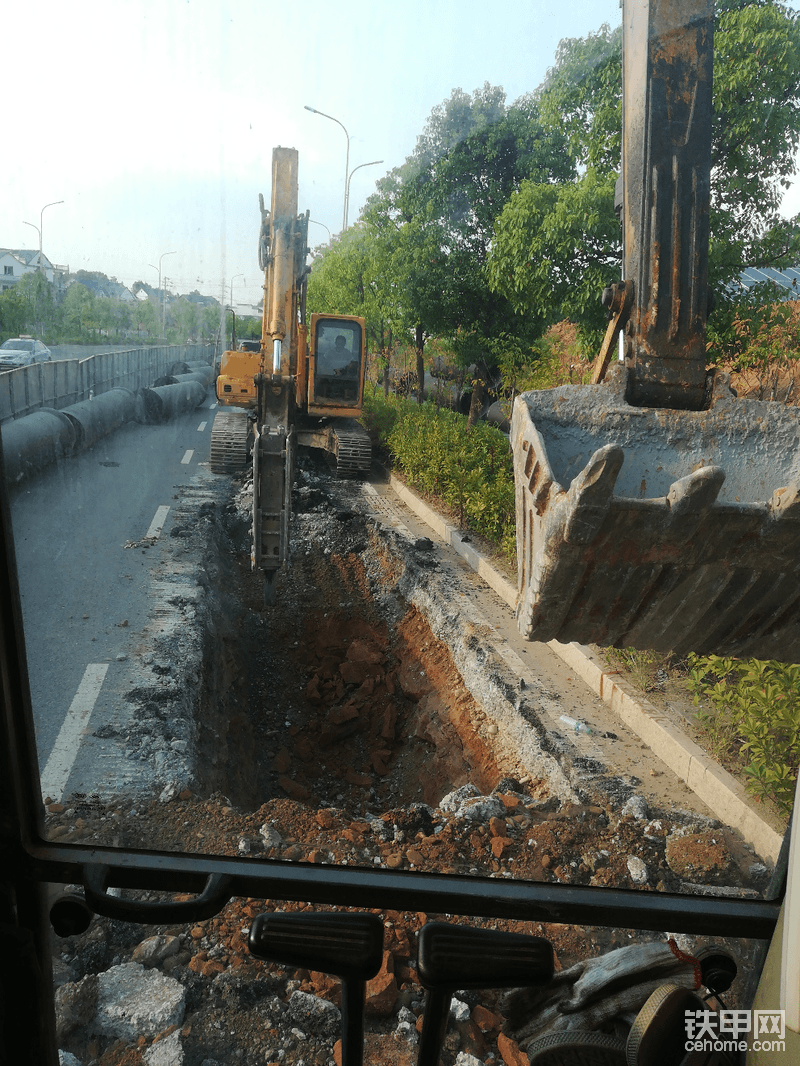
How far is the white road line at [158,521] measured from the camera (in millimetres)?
7176

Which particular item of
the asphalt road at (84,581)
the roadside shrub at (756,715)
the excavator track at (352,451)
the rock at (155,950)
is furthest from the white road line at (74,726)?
the excavator track at (352,451)

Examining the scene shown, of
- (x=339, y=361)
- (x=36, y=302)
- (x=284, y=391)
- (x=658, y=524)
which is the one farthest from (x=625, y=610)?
(x=339, y=361)

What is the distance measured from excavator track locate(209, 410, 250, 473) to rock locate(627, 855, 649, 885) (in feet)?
31.2

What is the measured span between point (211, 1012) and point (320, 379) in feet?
28.9

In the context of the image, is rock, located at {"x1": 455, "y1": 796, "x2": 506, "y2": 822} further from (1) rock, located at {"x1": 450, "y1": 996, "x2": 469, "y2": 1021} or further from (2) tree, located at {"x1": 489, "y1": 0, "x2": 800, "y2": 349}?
(2) tree, located at {"x1": 489, "y1": 0, "x2": 800, "y2": 349}

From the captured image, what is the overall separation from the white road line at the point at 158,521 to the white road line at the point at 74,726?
2.57m

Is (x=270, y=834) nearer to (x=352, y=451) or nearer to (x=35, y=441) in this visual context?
(x=35, y=441)

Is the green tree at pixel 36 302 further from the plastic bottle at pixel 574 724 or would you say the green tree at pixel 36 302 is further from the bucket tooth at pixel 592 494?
the plastic bottle at pixel 574 724

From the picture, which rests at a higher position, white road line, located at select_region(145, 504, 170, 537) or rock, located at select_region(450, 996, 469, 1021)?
white road line, located at select_region(145, 504, 170, 537)

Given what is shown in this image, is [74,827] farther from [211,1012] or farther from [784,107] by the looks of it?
[784,107]

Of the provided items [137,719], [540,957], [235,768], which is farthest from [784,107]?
[235,768]

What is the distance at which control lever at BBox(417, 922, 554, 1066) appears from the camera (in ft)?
3.71

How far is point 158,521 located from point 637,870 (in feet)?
21.9

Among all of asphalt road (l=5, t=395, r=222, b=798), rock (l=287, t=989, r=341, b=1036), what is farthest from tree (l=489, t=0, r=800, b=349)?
rock (l=287, t=989, r=341, b=1036)
